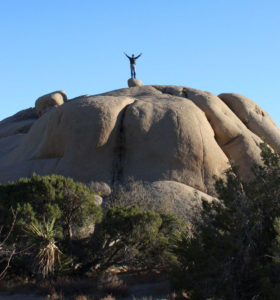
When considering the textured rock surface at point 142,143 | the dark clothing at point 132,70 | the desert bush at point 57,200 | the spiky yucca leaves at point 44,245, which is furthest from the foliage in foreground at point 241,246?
the dark clothing at point 132,70

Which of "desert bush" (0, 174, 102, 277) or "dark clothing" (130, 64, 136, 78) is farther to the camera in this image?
"dark clothing" (130, 64, 136, 78)

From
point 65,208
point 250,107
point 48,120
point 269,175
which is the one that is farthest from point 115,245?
point 250,107

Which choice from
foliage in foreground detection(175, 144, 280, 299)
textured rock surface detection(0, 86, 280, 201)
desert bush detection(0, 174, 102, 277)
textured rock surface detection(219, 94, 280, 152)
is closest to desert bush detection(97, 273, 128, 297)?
desert bush detection(0, 174, 102, 277)

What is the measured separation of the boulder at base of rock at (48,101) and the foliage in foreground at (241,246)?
77.9 feet

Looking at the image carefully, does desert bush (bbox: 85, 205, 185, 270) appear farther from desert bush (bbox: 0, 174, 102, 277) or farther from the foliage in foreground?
the foliage in foreground

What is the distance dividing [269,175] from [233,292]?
2439 millimetres

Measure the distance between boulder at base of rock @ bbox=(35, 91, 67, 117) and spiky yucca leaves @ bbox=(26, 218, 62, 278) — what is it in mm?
21013

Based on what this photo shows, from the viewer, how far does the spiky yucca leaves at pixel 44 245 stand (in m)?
10.9

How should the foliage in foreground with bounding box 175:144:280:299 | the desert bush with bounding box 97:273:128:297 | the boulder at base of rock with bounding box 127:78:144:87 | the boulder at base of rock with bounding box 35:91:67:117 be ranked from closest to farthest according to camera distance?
the foliage in foreground with bounding box 175:144:280:299, the desert bush with bounding box 97:273:128:297, the boulder at base of rock with bounding box 127:78:144:87, the boulder at base of rock with bounding box 35:91:67:117

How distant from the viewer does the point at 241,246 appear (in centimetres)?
809

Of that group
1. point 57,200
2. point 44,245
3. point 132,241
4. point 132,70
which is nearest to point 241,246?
point 44,245

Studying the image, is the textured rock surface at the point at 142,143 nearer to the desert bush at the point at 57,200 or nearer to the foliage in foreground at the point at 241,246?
the desert bush at the point at 57,200

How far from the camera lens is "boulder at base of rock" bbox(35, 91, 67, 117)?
3158 cm

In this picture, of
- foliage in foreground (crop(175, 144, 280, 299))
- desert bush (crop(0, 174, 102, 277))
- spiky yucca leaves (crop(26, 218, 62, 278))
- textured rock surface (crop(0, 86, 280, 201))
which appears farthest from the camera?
textured rock surface (crop(0, 86, 280, 201))
